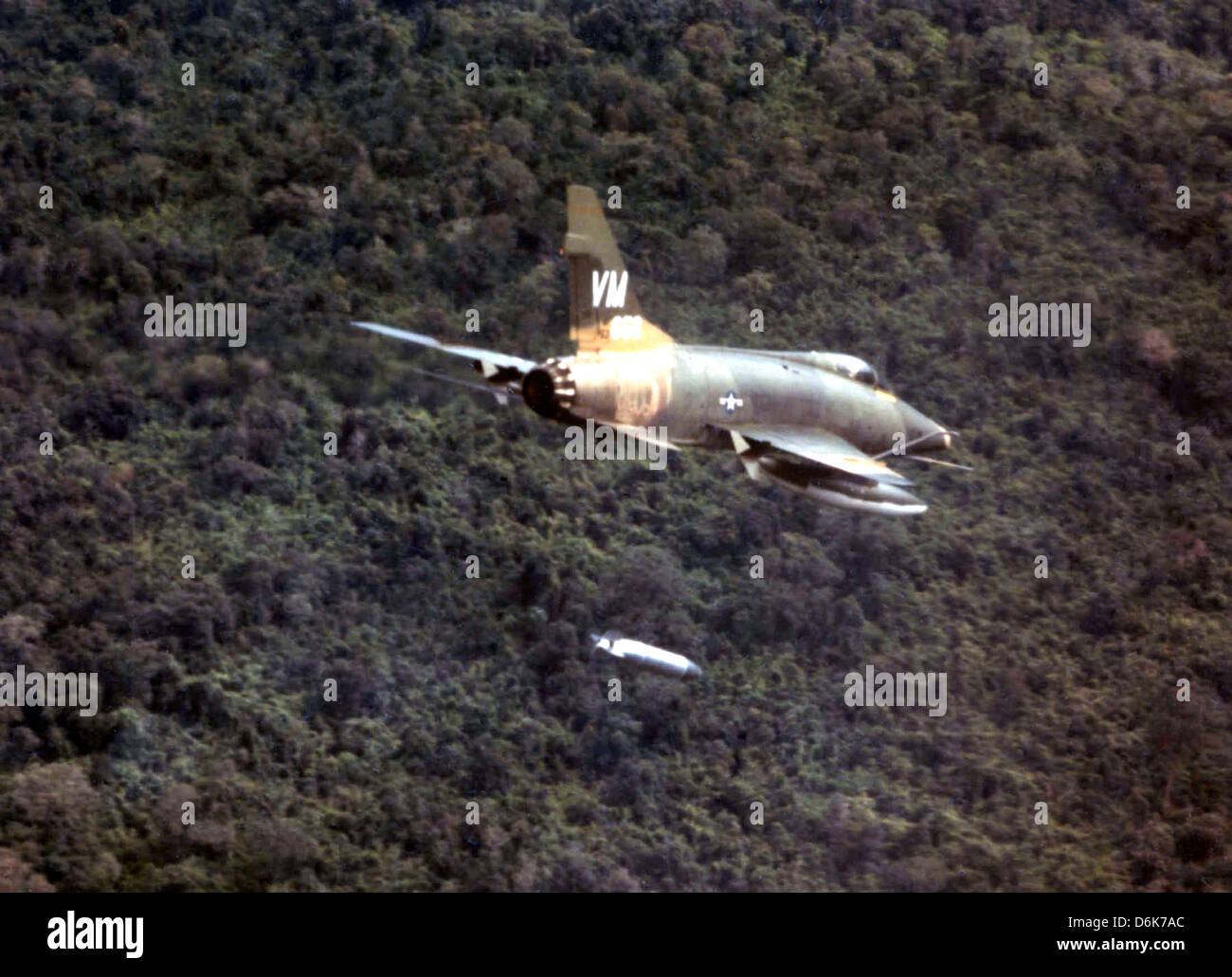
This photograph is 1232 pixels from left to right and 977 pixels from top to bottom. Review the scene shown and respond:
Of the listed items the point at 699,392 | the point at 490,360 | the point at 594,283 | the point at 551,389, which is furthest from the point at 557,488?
the point at 551,389

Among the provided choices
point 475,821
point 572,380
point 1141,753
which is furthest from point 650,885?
point 572,380

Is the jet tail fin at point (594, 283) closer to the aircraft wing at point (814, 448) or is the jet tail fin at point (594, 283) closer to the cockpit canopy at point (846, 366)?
the aircraft wing at point (814, 448)

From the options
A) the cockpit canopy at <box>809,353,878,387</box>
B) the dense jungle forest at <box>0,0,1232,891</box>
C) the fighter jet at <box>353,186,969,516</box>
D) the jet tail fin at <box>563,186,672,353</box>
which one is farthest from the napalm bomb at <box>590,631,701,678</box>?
the jet tail fin at <box>563,186,672,353</box>

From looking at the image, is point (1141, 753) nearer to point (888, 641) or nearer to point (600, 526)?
point (888, 641)

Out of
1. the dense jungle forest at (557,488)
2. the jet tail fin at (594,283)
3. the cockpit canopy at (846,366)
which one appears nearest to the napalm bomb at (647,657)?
Answer: the dense jungle forest at (557,488)

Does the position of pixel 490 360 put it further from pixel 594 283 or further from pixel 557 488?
pixel 557 488

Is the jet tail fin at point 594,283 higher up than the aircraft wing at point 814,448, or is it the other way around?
the jet tail fin at point 594,283

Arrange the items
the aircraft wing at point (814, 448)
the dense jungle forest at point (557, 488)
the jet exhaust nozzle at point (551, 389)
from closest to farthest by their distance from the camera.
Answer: the jet exhaust nozzle at point (551, 389), the aircraft wing at point (814, 448), the dense jungle forest at point (557, 488)
